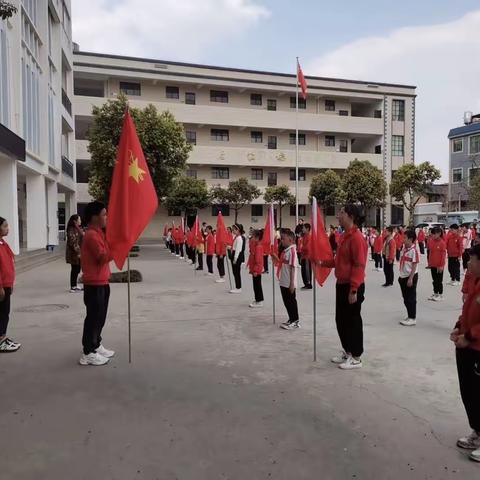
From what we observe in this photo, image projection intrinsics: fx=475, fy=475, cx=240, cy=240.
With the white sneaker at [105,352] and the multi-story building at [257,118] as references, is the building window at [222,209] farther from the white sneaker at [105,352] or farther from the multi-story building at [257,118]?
the white sneaker at [105,352]

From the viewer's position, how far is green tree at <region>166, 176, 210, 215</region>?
1435 inches

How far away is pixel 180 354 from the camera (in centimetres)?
612

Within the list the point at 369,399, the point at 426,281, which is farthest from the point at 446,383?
the point at 426,281

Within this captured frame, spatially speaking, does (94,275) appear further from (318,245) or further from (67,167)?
(67,167)

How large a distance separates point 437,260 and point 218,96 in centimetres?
3616

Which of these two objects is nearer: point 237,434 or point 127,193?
point 237,434

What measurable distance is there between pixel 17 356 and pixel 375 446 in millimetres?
4578

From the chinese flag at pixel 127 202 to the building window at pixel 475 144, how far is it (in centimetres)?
4946

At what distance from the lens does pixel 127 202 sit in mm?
5465

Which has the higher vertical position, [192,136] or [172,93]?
[172,93]

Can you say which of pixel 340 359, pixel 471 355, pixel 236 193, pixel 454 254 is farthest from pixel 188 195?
pixel 471 355

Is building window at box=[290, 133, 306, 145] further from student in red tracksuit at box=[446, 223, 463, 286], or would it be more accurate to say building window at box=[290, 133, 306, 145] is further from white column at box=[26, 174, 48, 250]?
student in red tracksuit at box=[446, 223, 463, 286]

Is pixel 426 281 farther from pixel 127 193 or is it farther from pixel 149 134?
pixel 149 134

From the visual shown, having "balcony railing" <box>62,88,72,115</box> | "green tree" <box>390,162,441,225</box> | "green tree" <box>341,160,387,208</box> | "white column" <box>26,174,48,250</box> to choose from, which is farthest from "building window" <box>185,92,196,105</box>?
"white column" <box>26,174,48,250</box>
